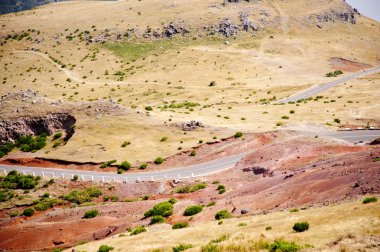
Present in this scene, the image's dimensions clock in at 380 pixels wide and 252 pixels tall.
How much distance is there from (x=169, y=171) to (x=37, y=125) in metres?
34.3

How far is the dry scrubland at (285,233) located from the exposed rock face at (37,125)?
47111 millimetres

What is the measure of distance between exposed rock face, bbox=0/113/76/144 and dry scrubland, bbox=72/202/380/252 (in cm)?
4711

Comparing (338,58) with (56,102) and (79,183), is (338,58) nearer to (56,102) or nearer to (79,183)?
(56,102)

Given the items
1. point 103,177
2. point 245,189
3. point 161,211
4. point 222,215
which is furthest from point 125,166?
point 222,215


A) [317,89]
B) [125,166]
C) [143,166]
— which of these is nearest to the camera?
[143,166]

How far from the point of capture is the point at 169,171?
53375mm

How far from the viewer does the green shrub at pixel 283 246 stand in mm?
17094

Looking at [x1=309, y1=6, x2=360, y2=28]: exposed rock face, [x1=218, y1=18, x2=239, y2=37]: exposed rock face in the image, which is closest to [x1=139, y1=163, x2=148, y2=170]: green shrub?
[x1=218, y1=18, x2=239, y2=37]: exposed rock face

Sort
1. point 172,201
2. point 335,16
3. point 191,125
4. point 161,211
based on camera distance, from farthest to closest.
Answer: point 335,16, point 191,125, point 172,201, point 161,211

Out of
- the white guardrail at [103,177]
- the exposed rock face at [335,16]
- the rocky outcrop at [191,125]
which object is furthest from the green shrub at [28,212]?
the exposed rock face at [335,16]

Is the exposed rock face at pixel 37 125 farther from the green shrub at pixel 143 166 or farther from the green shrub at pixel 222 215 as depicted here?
the green shrub at pixel 222 215

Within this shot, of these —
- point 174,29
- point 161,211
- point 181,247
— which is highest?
point 174,29

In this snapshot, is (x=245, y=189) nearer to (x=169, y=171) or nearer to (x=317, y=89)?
(x=169, y=171)

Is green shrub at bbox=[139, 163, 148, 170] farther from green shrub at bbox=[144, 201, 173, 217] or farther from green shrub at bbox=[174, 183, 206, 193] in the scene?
green shrub at bbox=[144, 201, 173, 217]
